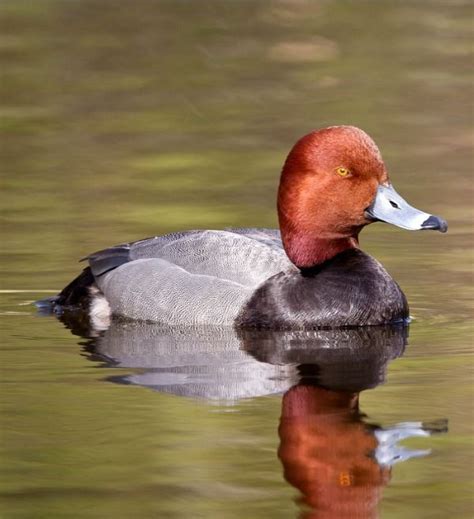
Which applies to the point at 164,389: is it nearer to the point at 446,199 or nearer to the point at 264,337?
the point at 264,337

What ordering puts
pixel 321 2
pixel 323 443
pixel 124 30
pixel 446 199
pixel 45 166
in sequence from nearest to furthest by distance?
pixel 323 443
pixel 446 199
pixel 45 166
pixel 124 30
pixel 321 2

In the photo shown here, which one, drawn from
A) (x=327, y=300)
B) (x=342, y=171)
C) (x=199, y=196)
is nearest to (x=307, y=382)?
(x=327, y=300)

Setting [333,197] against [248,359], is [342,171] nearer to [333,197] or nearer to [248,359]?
[333,197]

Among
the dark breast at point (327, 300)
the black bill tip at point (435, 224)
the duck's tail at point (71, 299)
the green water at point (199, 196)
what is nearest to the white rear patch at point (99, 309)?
the duck's tail at point (71, 299)

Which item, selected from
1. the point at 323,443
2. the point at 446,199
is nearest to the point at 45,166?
the point at 446,199

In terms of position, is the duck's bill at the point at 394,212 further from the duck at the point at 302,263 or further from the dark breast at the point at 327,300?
the dark breast at the point at 327,300

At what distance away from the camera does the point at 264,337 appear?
925 cm

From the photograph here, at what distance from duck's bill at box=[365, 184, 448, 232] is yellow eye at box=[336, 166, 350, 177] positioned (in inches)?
7.8

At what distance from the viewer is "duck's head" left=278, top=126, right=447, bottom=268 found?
9359 millimetres

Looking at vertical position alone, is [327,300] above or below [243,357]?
above

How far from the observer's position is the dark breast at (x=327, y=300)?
9.30 meters

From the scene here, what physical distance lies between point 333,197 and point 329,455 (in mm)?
2954

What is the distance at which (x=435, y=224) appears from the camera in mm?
9148

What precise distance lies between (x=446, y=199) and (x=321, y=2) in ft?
36.0
